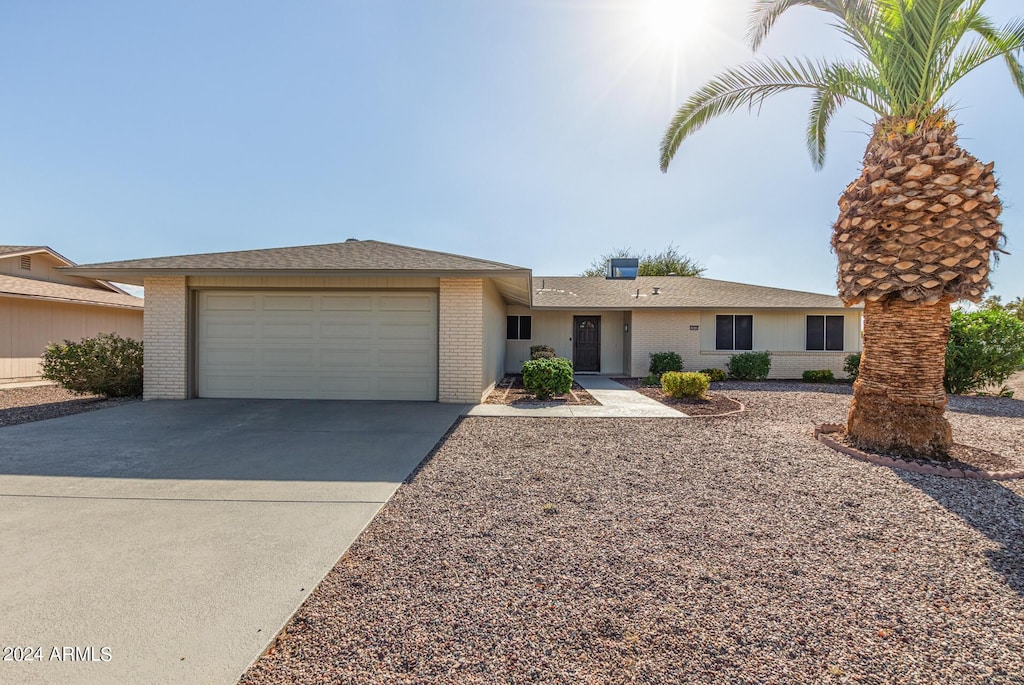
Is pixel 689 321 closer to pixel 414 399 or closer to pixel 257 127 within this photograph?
pixel 414 399

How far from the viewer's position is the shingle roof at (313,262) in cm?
840

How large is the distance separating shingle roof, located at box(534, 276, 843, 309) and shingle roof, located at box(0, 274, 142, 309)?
14.0m

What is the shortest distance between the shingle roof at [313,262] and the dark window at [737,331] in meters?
9.66

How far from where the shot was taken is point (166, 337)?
9156 millimetres

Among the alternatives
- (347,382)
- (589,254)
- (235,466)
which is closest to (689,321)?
(347,382)

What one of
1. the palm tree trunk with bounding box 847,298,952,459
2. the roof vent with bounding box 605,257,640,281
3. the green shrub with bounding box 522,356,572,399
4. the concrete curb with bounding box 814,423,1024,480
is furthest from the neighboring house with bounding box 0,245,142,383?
the roof vent with bounding box 605,257,640,281

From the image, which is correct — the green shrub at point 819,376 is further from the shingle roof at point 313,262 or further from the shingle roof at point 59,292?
the shingle roof at point 59,292

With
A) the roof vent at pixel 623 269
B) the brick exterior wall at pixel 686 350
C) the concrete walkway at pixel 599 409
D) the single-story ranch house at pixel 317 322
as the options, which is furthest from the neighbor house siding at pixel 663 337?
the single-story ranch house at pixel 317 322

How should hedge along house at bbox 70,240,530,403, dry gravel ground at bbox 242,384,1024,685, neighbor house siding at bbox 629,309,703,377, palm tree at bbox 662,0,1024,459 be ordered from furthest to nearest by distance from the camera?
1. neighbor house siding at bbox 629,309,703,377
2. hedge along house at bbox 70,240,530,403
3. palm tree at bbox 662,0,1024,459
4. dry gravel ground at bbox 242,384,1024,685

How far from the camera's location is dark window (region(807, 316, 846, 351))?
1475 cm

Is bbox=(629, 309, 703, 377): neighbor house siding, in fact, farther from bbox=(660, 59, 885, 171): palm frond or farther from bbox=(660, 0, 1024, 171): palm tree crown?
bbox=(660, 0, 1024, 171): palm tree crown

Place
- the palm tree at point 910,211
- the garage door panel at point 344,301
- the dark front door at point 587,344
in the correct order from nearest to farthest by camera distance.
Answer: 1. the palm tree at point 910,211
2. the garage door panel at point 344,301
3. the dark front door at point 587,344

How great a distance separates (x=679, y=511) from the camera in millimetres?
3633

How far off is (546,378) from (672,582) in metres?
6.79
